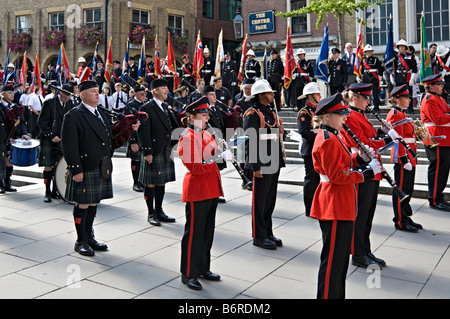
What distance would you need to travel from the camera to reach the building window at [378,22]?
22.5 meters

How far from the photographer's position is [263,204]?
660 cm

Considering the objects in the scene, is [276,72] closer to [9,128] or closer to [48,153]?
[48,153]

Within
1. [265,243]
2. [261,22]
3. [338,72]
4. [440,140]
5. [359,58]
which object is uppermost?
[261,22]

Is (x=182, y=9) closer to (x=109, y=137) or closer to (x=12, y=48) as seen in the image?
(x=12, y=48)

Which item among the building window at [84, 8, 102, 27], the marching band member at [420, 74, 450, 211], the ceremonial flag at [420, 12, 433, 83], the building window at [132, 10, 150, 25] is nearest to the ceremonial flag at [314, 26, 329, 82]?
the ceremonial flag at [420, 12, 433, 83]

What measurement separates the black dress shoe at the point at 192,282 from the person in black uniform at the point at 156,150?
2.55 metres

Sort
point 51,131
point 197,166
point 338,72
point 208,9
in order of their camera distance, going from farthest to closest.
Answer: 1. point 208,9
2. point 338,72
3. point 51,131
4. point 197,166

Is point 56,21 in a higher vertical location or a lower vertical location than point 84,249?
higher

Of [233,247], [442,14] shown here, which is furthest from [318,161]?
[442,14]

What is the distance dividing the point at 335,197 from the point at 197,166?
1458mm

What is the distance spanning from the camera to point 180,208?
8.79 meters

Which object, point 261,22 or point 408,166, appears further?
point 261,22

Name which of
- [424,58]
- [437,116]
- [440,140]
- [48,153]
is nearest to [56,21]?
[48,153]

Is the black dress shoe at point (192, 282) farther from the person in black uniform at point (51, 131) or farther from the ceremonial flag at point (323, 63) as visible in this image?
the ceremonial flag at point (323, 63)
